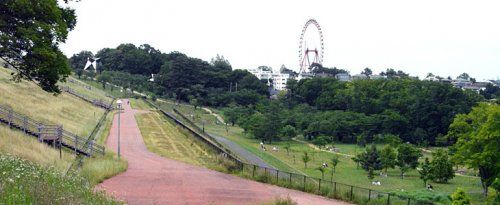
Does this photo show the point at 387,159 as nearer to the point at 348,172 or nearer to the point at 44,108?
the point at 348,172

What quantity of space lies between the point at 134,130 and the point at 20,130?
74.5 ft

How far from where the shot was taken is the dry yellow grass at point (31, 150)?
20.5 metres

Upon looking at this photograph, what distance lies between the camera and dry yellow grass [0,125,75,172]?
67.4ft

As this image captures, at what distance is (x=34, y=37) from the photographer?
2025 cm

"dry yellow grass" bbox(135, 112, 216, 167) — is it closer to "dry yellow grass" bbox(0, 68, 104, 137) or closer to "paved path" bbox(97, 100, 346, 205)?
"paved path" bbox(97, 100, 346, 205)

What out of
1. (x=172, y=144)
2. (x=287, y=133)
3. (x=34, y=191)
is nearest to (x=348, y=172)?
(x=172, y=144)

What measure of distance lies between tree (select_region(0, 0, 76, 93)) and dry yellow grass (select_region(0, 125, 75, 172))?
269cm

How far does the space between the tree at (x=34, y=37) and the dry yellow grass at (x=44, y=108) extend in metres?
14.3

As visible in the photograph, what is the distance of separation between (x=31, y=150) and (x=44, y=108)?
21342mm

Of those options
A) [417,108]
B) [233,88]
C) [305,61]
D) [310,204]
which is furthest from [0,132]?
[305,61]

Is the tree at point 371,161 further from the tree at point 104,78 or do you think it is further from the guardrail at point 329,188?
the tree at point 104,78

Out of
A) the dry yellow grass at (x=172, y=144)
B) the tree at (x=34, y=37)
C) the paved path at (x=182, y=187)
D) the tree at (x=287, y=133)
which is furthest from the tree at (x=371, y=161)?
the tree at (x=34, y=37)

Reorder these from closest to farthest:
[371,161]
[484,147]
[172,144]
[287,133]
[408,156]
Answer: [484,147] → [172,144] → [371,161] → [408,156] → [287,133]

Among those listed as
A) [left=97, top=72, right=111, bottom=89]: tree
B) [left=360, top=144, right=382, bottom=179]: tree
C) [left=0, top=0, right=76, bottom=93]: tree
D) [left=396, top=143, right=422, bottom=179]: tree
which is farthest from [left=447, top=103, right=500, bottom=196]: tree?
[left=97, top=72, right=111, bottom=89]: tree
